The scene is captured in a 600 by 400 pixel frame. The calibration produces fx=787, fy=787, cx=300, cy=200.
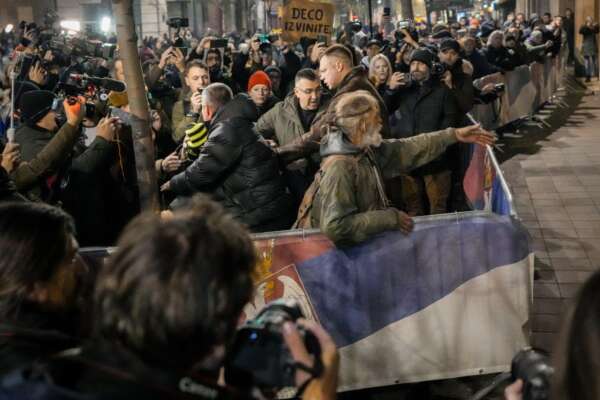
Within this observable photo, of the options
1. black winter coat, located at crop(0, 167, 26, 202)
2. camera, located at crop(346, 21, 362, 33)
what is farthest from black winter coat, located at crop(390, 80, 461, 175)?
camera, located at crop(346, 21, 362, 33)

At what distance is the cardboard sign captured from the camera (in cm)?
1067

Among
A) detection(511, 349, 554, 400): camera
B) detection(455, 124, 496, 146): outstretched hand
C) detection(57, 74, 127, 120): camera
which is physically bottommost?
detection(511, 349, 554, 400): camera

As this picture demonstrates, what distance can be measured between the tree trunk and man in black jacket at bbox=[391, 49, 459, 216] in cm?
279

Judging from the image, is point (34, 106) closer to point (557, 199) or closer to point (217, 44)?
point (217, 44)

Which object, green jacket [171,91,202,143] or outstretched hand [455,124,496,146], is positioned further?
green jacket [171,91,202,143]

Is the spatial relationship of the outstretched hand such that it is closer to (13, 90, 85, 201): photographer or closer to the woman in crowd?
(13, 90, 85, 201): photographer

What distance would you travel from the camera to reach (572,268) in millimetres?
7105

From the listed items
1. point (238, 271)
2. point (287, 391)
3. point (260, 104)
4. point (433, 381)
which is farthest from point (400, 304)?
point (260, 104)

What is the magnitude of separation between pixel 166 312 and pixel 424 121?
592 centimetres

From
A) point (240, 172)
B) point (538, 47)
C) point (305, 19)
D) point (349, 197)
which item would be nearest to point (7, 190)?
point (240, 172)

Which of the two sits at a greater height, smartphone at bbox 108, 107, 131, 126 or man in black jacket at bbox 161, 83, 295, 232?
smartphone at bbox 108, 107, 131, 126

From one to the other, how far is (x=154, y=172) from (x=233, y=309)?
11.3ft

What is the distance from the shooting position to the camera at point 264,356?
1.86 m

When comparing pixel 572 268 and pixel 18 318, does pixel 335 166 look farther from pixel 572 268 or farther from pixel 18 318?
pixel 572 268
